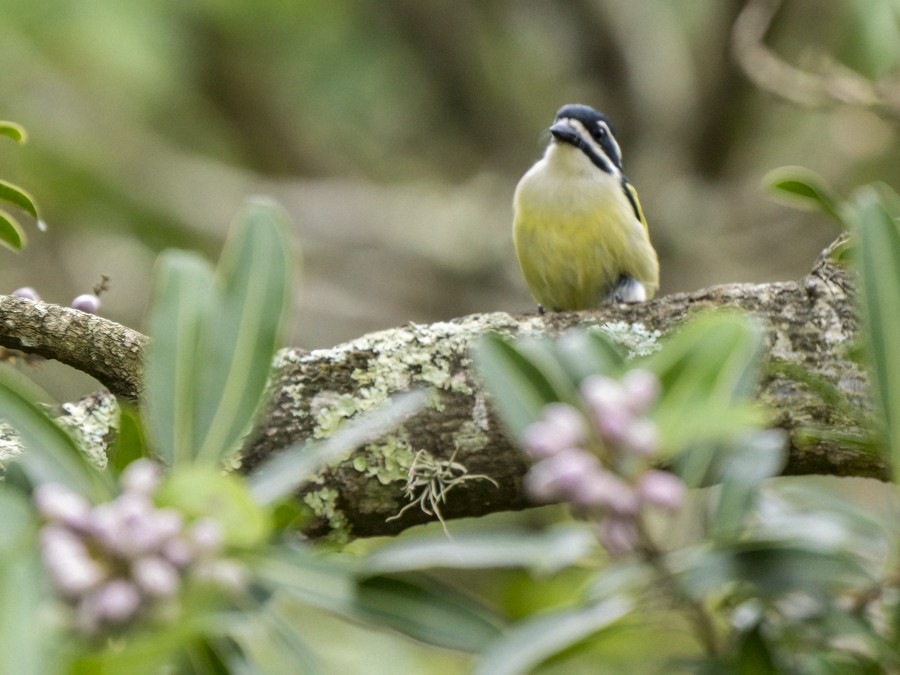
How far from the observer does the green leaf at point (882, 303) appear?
4.38 ft

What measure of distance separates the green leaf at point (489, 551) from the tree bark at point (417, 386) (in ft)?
3.30

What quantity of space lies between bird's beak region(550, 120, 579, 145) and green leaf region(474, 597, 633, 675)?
119 inches

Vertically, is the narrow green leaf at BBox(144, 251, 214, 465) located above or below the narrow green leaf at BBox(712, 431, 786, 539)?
above

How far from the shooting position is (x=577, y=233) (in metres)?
3.93

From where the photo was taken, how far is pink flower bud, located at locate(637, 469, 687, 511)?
1048 millimetres

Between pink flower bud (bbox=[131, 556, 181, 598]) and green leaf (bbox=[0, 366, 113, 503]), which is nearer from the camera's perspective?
pink flower bud (bbox=[131, 556, 181, 598])

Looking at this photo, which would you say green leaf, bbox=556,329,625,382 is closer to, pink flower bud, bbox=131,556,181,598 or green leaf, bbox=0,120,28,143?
pink flower bud, bbox=131,556,181,598

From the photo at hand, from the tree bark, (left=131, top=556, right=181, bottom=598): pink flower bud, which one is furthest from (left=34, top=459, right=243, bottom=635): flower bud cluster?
the tree bark

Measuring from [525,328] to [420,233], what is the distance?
5.34 meters

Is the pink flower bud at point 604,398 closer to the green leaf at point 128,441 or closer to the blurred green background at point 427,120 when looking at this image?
the green leaf at point 128,441

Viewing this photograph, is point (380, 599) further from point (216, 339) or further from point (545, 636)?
point (216, 339)

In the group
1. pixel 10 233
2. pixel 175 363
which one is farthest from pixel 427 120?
pixel 175 363

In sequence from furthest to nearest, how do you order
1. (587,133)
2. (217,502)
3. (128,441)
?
(587,133) → (128,441) → (217,502)

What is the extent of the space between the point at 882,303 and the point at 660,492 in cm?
50
